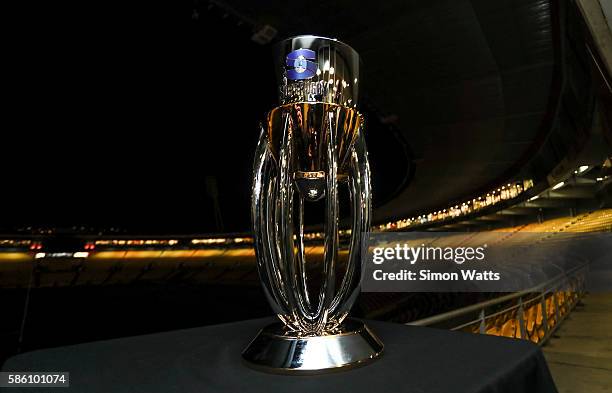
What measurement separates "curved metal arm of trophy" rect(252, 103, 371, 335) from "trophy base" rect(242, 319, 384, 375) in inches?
1.9

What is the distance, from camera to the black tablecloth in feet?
1.22

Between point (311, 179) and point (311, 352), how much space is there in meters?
0.25

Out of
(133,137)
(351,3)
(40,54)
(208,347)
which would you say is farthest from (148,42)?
(208,347)

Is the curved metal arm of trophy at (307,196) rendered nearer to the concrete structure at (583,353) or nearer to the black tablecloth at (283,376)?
the black tablecloth at (283,376)

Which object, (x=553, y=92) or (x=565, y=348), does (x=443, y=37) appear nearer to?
(x=553, y=92)

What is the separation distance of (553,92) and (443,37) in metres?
1.85

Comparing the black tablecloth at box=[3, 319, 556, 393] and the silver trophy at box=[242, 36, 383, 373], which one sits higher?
the silver trophy at box=[242, 36, 383, 373]

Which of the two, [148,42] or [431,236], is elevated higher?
[148,42]

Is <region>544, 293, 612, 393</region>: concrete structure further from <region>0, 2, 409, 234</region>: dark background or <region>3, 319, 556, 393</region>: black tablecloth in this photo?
<region>0, 2, 409, 234</region>: dark background

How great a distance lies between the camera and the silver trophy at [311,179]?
0.54 meters

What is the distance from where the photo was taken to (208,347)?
0.56 meters

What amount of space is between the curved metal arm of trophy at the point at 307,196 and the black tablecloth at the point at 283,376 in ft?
0.33

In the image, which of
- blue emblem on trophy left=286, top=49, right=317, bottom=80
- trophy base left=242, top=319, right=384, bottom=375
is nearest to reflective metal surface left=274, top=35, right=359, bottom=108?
blue emblem on trophy left=286, top=49, right=317, bottom=80

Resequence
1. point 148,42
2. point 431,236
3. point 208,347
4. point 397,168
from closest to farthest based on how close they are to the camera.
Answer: point 208,347 → point 148,42 → point 397,168 → point 431,236
